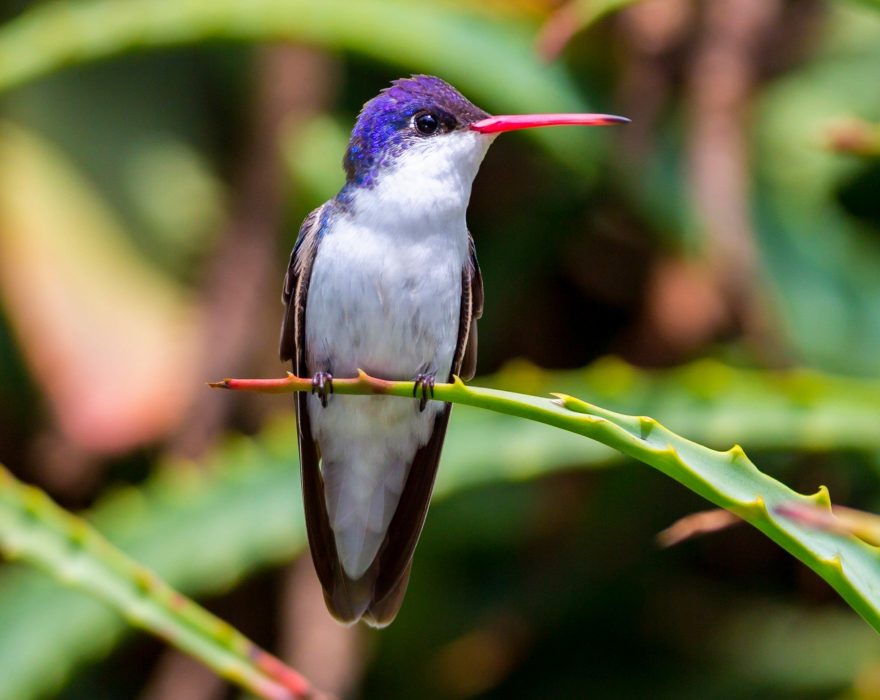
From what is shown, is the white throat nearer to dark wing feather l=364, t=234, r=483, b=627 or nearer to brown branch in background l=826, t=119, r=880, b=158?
dark wing feather l=364, t=234, r=483, b=627

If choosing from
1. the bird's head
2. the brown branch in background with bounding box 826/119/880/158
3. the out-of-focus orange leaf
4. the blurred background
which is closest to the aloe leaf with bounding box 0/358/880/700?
the blurred background

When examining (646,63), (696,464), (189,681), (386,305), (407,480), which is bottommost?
(189,681)

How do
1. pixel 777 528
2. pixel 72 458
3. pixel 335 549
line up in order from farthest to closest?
pixel 72 458
pixel 335 549
pixel 777 528

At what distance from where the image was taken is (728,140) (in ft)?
10.5

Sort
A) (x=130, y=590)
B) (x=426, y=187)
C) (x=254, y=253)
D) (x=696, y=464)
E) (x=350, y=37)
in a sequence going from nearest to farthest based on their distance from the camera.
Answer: (x=696, y=464)
(x=130, y=590)
(x=426, y=187)
(x=350, y=37)
(x=254, y=253)

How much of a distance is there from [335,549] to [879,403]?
0.94m

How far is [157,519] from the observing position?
236 cm

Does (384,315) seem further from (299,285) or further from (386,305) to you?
(299,285)

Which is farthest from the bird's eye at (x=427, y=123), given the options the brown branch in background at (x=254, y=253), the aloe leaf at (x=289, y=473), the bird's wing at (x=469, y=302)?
the brown branch in background at (x=254, y=253)

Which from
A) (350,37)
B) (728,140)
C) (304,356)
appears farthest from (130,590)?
(728,140)

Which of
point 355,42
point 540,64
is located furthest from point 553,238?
point 355,42

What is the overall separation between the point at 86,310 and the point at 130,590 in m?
1.80

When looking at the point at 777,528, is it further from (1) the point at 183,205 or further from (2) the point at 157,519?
(1) the point at 183,205

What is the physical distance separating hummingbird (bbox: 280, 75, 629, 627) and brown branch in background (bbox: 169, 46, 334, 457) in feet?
4.70
